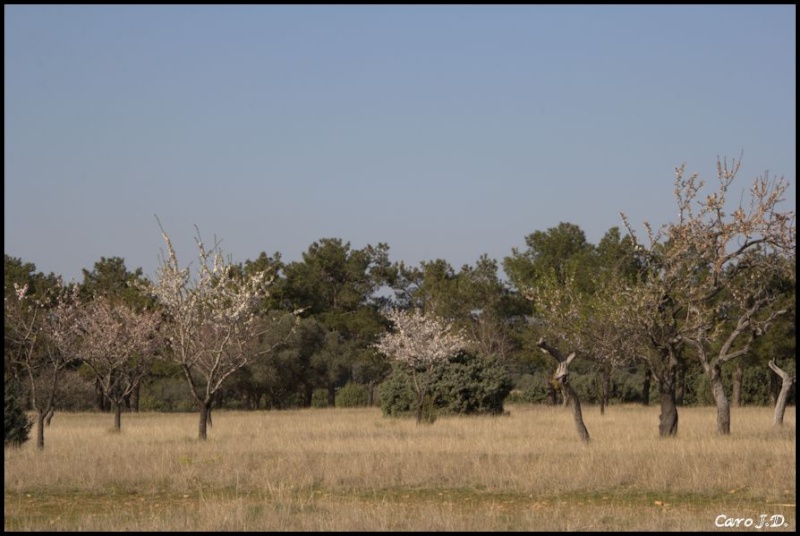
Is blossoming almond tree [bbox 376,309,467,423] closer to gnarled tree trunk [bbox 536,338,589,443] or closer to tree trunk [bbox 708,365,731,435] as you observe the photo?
gnarled tree trunk [bbox 536,338,589,443]

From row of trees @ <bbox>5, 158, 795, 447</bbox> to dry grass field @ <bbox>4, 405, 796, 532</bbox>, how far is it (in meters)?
2.72

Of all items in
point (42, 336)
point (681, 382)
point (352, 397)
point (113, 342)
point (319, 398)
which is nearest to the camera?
point (42, 336)

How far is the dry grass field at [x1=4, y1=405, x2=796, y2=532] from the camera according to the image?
41.1 feet

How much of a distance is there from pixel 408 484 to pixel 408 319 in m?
30.7

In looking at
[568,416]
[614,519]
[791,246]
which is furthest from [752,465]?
[568,416]

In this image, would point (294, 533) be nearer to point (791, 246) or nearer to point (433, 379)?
point (791, 246)

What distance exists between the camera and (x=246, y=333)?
98.3ft

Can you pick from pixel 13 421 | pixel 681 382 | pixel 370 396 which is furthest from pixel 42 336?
pixel 681 382

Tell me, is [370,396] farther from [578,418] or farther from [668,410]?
[578,418]

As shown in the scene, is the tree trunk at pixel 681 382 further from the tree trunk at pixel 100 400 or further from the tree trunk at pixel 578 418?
the tree trunk at pixel 100 400

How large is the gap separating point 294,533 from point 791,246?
15.5m

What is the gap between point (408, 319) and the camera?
155 ft

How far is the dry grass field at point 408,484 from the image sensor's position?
12516 millimetres

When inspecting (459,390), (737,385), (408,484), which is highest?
(737,385)
